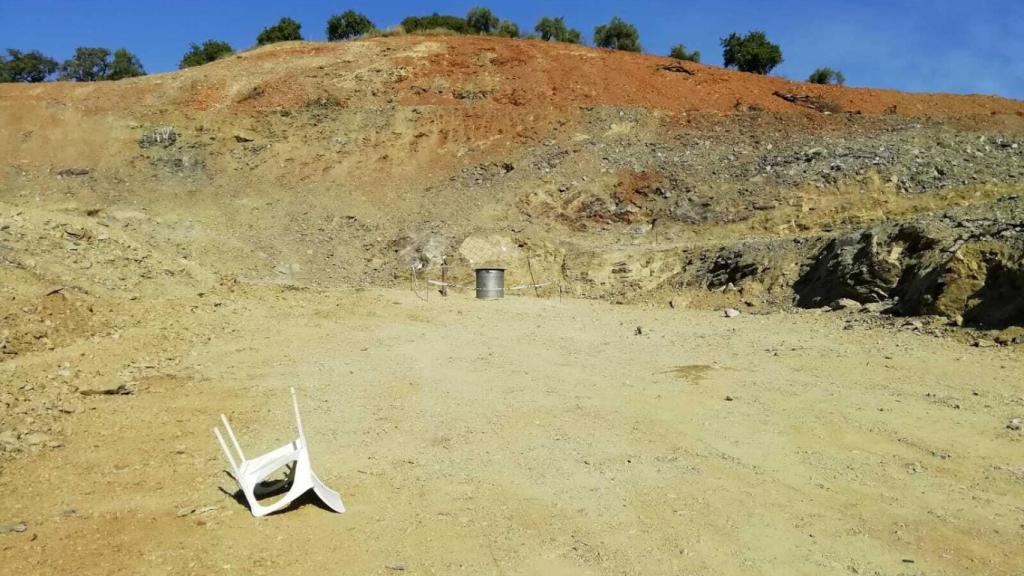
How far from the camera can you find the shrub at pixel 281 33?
41094mm

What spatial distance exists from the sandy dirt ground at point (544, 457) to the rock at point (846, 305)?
1082 millimetres

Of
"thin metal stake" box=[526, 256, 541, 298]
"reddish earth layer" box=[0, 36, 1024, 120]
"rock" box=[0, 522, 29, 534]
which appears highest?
"reddish earth layer" box=[0, 36, 1024, 120]

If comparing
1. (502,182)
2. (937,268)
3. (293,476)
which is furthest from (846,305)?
(502,182)

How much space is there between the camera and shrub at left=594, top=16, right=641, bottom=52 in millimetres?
41625

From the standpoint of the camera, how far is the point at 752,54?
3738 centimetres

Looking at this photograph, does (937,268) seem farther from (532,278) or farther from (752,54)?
(752,54)

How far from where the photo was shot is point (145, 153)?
86.7 feet

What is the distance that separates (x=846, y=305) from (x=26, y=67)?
163 ft

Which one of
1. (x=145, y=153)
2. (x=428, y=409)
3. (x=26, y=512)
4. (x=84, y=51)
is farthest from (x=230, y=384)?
(x=84, y=51)

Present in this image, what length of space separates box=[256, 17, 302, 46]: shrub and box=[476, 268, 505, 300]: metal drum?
30417 millimetres

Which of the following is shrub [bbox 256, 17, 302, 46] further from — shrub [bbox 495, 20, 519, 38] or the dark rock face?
the dark rock face

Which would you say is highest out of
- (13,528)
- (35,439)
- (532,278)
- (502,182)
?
(502,182)

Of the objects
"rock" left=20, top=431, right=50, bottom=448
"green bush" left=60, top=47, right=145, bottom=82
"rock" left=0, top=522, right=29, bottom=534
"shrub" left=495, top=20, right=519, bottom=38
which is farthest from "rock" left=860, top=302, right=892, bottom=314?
"green bush" left=60, top=47, right=145, bottom=82

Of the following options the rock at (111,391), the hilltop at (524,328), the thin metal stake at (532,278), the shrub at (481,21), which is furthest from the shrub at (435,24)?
the rock at (111,391)
